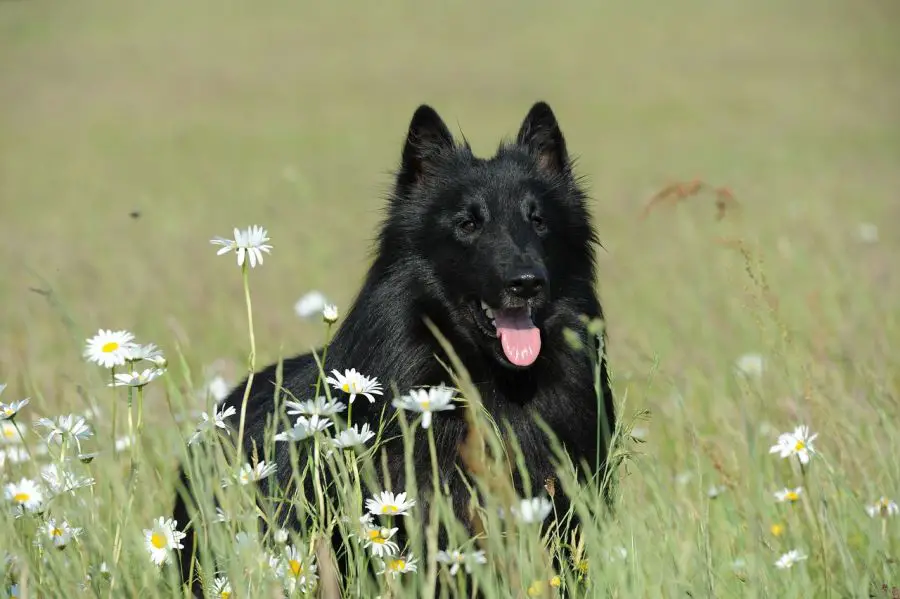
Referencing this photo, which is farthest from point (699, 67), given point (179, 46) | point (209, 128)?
point (179, 46)

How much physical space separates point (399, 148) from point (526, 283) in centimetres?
1832

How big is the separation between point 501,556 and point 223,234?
11490 millimetres

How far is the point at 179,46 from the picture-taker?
38406mm

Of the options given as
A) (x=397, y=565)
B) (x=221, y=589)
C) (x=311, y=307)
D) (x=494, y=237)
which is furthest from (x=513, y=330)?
(x=221, y=589)

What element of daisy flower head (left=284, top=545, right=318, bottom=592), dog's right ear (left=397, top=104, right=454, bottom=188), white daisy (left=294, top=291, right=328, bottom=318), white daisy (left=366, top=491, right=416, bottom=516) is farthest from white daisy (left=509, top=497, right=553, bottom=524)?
white daisy (left=294, top=291, right=328, bottom=318)

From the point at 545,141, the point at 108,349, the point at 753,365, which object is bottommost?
the point at 753,365

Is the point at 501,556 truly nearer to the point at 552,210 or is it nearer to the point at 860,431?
the point at 552,210

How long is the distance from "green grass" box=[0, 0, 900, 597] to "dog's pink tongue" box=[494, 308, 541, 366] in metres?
0.52

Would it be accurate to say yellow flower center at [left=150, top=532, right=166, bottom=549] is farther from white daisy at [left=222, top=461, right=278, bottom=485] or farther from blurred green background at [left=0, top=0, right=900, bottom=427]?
blurred green background at [left=0, top=0, right=900, bottom=427]

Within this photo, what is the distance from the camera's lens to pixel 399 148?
2169cm

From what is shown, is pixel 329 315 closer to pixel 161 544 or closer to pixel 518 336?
pixel 161 544

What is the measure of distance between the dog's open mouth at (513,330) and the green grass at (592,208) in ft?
1.72

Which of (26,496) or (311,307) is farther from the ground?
(311,307)

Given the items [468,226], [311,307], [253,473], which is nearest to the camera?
[253,473]
